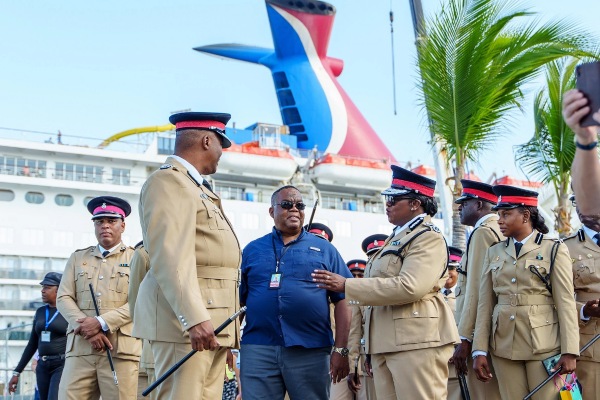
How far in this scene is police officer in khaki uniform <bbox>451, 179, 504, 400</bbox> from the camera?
615 cm

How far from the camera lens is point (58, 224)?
29.7 metres

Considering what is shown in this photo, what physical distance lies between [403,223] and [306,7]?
35.0 metres

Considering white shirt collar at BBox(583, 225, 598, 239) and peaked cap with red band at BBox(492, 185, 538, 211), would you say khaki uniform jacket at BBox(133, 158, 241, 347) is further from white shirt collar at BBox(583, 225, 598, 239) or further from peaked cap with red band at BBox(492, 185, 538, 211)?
white shirt collar at BBox(583, 225, 598, 239)

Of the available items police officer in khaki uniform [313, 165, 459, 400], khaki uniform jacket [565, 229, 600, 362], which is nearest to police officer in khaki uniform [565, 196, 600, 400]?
khaki uniform jacket [565, 229, 600, 362]

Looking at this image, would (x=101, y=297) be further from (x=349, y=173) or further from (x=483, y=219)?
(x=349, y=173)

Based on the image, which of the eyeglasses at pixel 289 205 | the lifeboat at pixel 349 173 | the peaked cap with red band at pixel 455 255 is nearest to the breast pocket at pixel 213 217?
the eyeglasses at pixel 289 205

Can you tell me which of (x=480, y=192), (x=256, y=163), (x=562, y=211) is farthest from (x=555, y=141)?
(x=256, y=163)

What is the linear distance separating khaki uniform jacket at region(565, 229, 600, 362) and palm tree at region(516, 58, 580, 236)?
17.4 feet

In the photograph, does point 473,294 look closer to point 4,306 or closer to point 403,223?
point 403,223

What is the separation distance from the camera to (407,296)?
5.13m

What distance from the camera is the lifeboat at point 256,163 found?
32500mm

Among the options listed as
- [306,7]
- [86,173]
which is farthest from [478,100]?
[306,7]

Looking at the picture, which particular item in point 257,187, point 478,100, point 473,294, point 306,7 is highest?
point 306,7

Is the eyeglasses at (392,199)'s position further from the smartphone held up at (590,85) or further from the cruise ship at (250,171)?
the cruise ship at (250,171)
